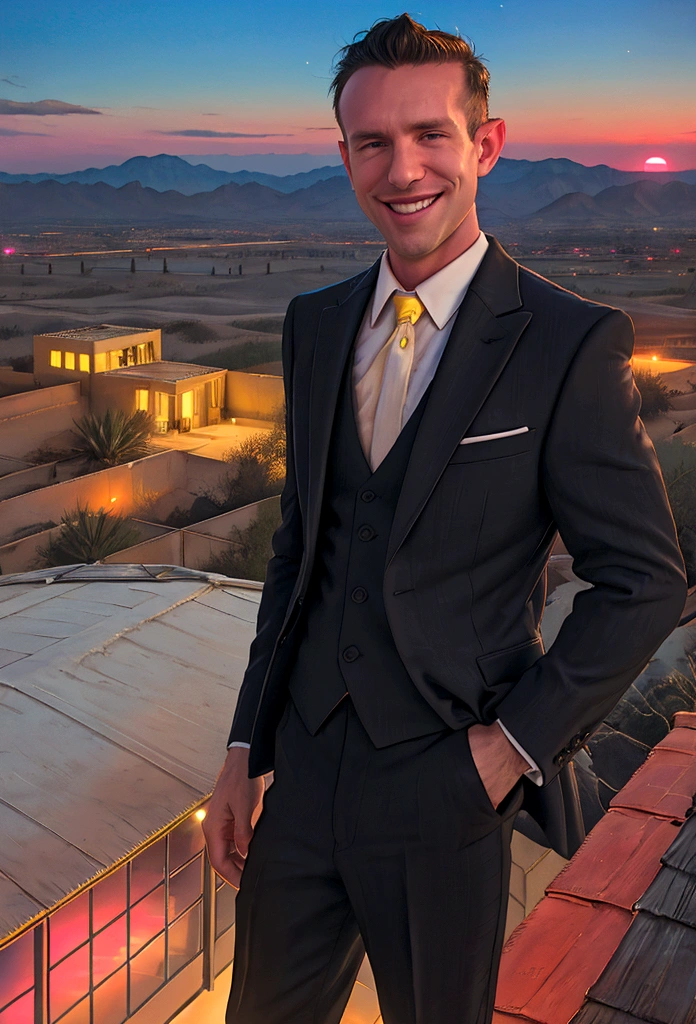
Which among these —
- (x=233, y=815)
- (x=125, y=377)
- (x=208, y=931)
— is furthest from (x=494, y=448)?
(x=125, y=377)

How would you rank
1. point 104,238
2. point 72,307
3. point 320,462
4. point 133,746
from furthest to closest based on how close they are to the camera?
1. point 104,238
2. point 72,307
3. point 133,746
4. point 320,462

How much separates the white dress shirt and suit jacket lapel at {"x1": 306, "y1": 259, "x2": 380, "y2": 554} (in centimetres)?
3

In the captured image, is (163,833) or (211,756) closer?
(163,833)

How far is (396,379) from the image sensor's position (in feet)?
3.88

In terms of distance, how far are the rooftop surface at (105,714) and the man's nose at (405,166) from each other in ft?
7.65

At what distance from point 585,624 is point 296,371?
541 mm

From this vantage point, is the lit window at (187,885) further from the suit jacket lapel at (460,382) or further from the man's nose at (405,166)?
the man's nose at (405,166)

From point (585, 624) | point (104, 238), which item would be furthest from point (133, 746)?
point (104, 238)

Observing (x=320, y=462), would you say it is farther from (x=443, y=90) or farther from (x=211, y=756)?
(x=211, y=756)

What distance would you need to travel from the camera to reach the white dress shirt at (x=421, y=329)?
1.18m

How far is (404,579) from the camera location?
3.67ft

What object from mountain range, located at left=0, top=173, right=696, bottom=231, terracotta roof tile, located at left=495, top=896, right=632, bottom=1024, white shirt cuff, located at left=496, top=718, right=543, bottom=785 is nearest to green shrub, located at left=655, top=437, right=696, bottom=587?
mountain range, located at left=0, top=173, right=696, bottom=231

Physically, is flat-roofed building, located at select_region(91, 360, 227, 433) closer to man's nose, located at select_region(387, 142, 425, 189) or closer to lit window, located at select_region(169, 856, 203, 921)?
lit window, located at select_region(169, 856, 203, 921)

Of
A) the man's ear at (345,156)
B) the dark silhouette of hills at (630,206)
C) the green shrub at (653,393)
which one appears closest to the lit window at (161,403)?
the green shrub at (653,393)
